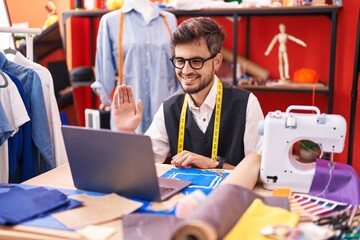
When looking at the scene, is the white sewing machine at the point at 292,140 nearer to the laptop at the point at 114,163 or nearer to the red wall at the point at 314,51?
the laptop at the point at 114,163

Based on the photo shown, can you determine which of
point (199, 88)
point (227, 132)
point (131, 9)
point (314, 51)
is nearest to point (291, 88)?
point (314, 51)

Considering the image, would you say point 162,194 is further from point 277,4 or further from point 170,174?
point 277,4

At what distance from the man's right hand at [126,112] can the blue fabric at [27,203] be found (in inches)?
21.2

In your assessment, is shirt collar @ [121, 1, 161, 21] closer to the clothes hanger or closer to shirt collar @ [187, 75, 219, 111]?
shirt collar @ [187, 75, 219, 111]

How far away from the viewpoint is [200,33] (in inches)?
86.0

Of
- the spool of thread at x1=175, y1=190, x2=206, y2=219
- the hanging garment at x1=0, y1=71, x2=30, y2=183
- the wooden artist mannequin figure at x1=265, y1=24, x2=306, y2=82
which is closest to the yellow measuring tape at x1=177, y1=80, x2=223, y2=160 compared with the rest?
the hanging garment at x1=0, y1=71, x2=30, y2=183

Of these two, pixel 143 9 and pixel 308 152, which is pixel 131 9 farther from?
pixel 308 152

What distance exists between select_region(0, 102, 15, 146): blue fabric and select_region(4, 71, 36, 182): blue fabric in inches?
6.9

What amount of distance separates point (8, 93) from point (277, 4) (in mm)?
2294

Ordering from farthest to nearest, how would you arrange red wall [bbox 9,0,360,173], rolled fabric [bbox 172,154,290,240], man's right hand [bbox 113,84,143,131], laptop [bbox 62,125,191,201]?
red wall [bbox 9,0,360,173]
man's right hand [bbox 113,84,143,131]
laptop [bbox 62,125,191,201]
rolled fabric [bbox 172,154,290,240]

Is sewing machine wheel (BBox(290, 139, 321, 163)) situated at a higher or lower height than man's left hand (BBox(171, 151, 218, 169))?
lower

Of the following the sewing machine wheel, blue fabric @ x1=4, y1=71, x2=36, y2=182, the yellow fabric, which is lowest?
the sewing machine wheel

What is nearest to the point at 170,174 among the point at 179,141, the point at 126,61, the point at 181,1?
the point at 179,141

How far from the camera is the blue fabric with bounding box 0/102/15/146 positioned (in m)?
2.02
